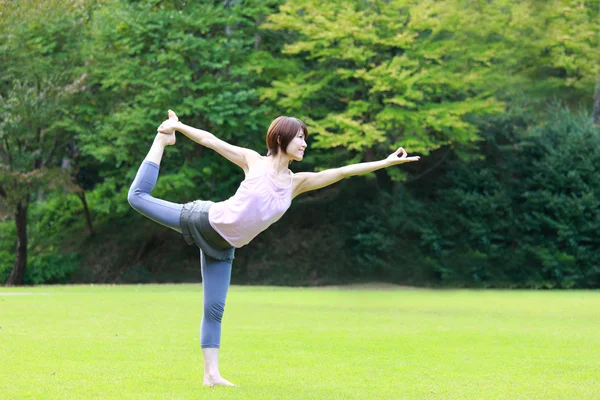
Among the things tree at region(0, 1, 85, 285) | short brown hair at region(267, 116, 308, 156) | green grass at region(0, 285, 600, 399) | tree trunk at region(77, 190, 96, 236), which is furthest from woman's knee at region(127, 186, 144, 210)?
tree trunk at region(77, 190, 96, 236)

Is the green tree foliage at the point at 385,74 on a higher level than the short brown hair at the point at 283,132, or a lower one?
higher

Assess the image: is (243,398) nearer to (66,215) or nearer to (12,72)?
(12,72)

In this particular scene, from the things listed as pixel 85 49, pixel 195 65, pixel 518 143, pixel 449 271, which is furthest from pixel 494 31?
pixel 85 49

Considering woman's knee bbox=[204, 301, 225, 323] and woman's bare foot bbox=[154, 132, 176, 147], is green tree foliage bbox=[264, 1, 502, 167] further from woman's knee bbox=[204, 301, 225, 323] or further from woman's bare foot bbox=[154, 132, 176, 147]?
woman's knee bbox=[204, 301, 225, 323]

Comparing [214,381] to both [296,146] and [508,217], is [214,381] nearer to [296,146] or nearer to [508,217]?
[296,146]

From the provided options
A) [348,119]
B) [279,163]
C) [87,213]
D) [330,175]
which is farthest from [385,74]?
[279,163]

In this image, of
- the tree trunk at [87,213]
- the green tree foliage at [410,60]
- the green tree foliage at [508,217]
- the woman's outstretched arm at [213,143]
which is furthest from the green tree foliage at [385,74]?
the woman's outstretched arm at [213,143]

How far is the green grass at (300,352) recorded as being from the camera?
24.3ft

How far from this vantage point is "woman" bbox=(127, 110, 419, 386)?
6.89m

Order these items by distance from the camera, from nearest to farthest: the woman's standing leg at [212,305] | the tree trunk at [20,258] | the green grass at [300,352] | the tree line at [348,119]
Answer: the woman's standing leg at [212,305], the green grass at [300,352], the tree line at [348,119], the tree trunk at [20,258]

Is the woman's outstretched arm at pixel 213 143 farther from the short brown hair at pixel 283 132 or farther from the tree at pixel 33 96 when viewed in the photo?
the tree at pixel 33 96

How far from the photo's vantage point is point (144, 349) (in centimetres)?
1005

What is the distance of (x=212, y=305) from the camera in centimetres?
716

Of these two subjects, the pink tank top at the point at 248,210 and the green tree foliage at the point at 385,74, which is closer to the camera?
the pink tank top at the point at 248,210
